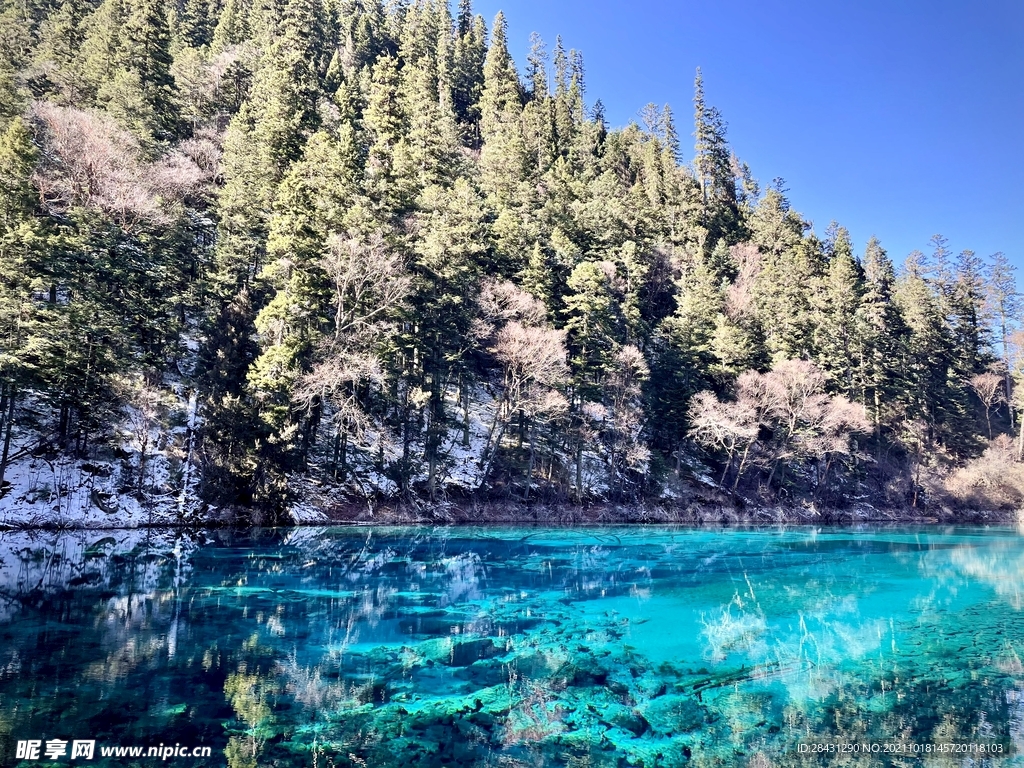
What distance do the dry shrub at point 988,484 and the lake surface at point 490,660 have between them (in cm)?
3062

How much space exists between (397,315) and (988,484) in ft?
154

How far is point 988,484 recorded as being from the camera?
42062mm

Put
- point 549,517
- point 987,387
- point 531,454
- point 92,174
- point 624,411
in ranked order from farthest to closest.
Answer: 1. point 987,387
2. point 624,411
3. point 531,454
4. point 549,517
5. point 92,174

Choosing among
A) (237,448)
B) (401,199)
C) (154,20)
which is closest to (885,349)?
Answer: (401,199)

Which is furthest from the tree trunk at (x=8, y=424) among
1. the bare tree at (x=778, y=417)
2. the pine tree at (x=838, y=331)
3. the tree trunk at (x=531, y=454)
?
the pine tree at (x=838, y=331)

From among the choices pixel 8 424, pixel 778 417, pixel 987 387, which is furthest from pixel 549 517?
pixel 987 387

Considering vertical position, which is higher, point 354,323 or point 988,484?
point 354,323

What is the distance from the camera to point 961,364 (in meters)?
51.4

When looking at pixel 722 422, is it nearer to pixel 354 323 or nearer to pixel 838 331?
pixel 838 331

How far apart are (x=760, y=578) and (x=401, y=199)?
24783 millimetres

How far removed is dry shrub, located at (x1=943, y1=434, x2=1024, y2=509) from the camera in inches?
1655

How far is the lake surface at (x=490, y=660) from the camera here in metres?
6.02

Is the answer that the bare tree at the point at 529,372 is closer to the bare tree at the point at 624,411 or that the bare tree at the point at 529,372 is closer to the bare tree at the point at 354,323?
the bare tree at the point at 624,411

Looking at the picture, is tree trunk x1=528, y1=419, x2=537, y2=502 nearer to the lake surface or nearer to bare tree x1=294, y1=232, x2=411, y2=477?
bare tree x1=294, y1=232, x2=411, y2=477
